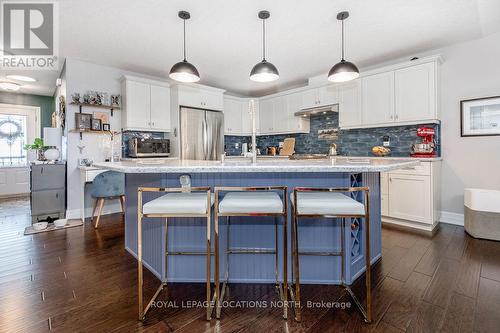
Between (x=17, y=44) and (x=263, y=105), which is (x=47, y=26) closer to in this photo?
(x=17, y=44)

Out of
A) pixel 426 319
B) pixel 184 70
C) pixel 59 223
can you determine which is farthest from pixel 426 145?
pixel 59 223

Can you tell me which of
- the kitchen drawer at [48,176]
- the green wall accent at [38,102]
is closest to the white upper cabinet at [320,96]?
the kitchen drawer at [48,176]

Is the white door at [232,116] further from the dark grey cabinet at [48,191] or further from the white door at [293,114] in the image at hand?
the dark grey cabinet at [48,191]

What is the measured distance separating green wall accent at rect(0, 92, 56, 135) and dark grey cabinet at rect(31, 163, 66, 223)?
364 centimetres

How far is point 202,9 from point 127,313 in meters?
2.90

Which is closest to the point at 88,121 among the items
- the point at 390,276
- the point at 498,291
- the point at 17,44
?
the point at 17,44

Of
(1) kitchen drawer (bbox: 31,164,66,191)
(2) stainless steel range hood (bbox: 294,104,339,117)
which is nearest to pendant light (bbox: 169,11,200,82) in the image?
(1) kitchen drawer (bbox: 31,164,66,191)

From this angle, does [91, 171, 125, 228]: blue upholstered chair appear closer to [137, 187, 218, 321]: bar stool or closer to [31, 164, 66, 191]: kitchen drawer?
[31, 164, 66, 191]: kitchen drawer

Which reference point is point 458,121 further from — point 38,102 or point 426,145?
point 38,102

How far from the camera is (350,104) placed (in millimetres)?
4230

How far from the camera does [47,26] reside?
2930 mm

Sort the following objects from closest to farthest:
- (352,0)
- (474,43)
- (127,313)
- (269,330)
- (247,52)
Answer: (269,330)
(127,313)
(352,0)
(474,43)
(247,52)

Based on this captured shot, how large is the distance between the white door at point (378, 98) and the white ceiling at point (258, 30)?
39 cm

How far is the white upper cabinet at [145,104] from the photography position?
165 inches
